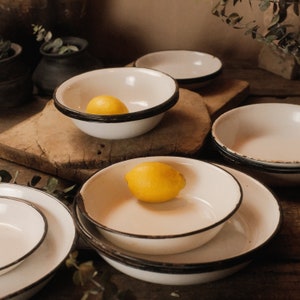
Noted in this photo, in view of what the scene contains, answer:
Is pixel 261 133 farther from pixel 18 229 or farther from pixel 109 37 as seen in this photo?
pixel 109 37

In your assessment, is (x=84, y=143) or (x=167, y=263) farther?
(x=84, y=143)

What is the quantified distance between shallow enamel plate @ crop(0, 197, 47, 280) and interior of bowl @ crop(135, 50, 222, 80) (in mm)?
533

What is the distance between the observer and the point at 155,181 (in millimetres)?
626

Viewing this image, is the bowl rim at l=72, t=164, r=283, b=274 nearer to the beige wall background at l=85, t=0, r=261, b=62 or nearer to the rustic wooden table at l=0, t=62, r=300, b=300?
the rustic wooden table at l=0, t=62, r=300, b=300

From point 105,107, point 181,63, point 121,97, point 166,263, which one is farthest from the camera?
point 181,63

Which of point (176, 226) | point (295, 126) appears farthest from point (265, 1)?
point (176, 226)

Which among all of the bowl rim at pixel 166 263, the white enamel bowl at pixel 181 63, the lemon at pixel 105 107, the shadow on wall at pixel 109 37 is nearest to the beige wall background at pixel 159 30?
the shadow on wall at pixel 109 37

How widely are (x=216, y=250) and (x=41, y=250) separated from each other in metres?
0.19

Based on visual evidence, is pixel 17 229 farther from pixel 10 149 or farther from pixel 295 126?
pixel 295 126

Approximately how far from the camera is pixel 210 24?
1.25 metres

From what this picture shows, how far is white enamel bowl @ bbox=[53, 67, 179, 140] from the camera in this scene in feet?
2.46

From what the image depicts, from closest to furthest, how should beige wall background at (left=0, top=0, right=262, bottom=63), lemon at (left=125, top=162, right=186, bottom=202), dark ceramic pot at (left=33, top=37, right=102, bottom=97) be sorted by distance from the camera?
lemon at (left=125, top=162, right=186, bottom=202) → dark ceramic pot at (left=33, top=37, right=102, bottom=97) → beige wall background at (left=0, top=0, right=262, bottom=63)

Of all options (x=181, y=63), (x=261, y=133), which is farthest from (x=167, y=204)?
(x=181, y=63)

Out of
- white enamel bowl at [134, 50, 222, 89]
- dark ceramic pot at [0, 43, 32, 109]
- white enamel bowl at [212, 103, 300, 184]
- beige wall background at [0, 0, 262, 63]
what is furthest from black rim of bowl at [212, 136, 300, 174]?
beige wall background at [0, 0, 262, 63]
